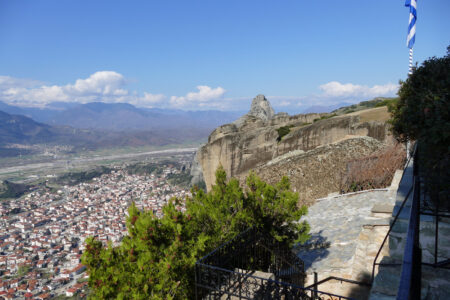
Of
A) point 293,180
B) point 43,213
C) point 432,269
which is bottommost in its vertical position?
point 43,213

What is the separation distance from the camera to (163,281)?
4.45 metres

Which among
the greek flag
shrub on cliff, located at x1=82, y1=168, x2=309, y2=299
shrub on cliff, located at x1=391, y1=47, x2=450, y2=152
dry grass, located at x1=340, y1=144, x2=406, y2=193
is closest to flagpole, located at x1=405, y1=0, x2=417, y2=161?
the greek flag

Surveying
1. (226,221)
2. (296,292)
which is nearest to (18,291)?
(226,221)

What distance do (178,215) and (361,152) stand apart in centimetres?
Result: 1286

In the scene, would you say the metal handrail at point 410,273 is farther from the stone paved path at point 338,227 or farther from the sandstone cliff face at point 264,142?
the sandstone cliff face at point 264,142

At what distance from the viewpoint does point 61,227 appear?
177ft

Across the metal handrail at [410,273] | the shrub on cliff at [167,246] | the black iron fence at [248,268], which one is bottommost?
the black iron fence at [248,268]

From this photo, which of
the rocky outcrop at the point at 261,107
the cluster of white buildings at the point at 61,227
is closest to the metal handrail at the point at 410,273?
the cluster of white buildings at the point at 61,227

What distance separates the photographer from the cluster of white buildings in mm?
30984

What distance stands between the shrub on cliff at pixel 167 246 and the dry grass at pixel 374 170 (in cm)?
856

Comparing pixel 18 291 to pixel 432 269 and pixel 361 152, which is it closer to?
pixel 361 152

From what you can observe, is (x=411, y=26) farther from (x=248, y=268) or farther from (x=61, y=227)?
(x=61, y=227)

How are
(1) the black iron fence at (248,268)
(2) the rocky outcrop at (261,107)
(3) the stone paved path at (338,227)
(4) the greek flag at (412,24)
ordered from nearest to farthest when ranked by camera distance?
1. (1) the black iron fence at (248,268)
2. (3) the stone paved path at (338,227)
3. (4) the greek flag at (412,24)
4. (2) the rocky outcrop at (261,107)

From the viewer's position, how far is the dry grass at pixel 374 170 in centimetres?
1340
